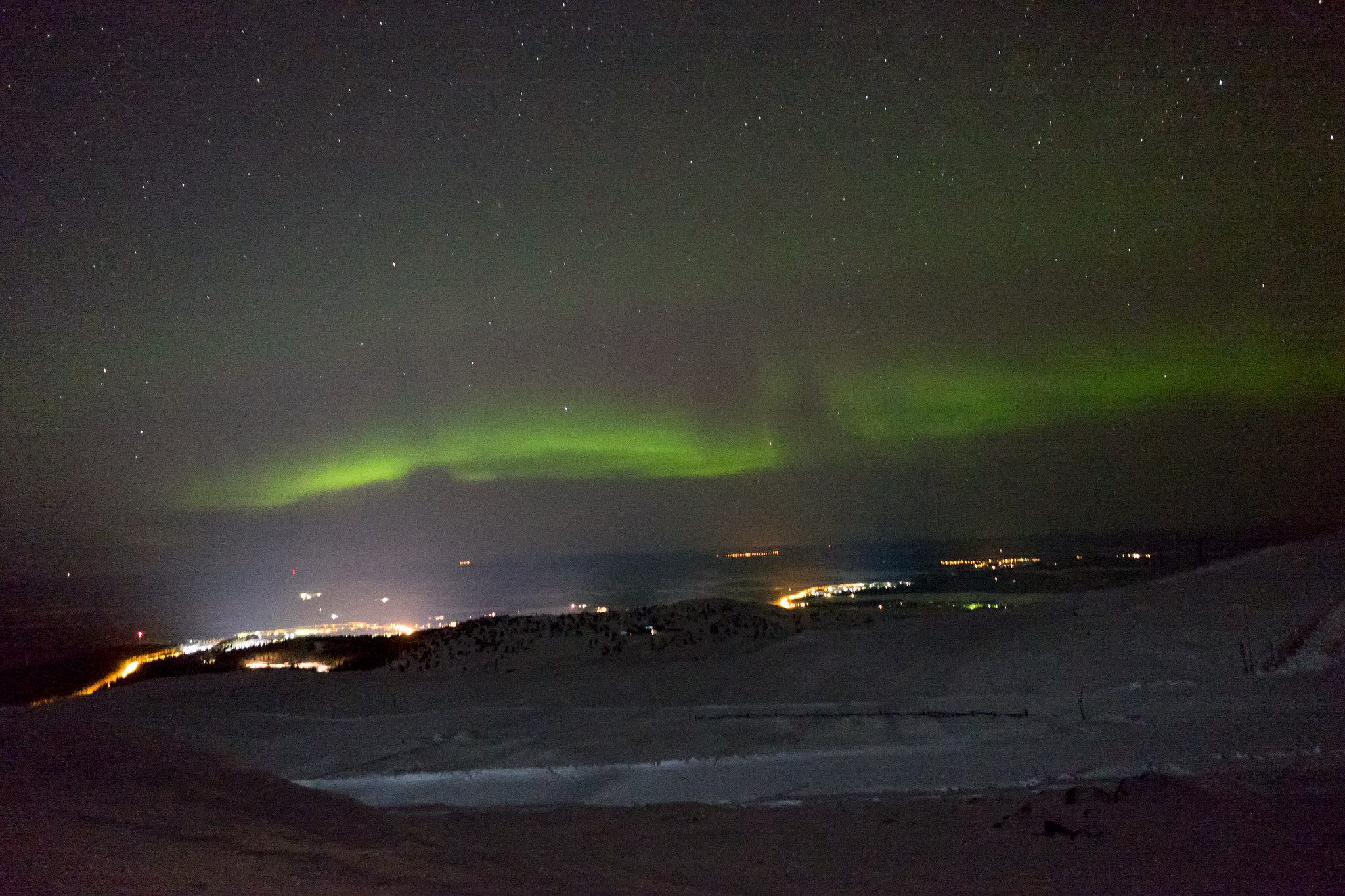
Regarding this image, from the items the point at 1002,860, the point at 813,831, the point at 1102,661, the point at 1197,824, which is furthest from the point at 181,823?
the point at 1102,661

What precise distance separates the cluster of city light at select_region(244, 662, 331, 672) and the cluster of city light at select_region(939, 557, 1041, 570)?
36.0 metres

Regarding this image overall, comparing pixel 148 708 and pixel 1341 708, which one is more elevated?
pixel 148 708

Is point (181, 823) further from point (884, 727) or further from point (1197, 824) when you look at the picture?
point (884, 727)

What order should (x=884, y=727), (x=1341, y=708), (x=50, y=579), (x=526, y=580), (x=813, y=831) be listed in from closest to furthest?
(x=813, y=831), (x=1341, y=708), (x=884, y=727), (x=526, y=580), (x=50, y=579)

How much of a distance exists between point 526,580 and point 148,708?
6193 centimetres

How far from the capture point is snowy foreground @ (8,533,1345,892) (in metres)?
5.93

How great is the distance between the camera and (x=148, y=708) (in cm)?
1666

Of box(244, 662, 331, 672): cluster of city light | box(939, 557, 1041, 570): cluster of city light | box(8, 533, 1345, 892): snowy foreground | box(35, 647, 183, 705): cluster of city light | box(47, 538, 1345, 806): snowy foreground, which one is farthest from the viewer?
box(939, 557, 1041, 570): cluster of city light

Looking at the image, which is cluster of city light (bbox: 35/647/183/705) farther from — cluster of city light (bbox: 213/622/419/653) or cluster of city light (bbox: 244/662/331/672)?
cluster of city light (bbox: 244/662/331/672)

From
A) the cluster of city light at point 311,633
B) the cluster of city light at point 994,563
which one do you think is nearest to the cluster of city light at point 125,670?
the cluster of city light at point 311,633

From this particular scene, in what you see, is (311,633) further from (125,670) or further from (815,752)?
(815,752)

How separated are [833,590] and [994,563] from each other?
17.4 metres

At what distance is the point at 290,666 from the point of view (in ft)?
77.5

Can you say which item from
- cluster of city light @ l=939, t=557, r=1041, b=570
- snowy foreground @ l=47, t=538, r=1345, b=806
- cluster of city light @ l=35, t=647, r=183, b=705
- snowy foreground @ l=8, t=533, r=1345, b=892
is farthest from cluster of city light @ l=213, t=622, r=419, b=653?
cluster of city light @ l=939, t=557, r=1041, b=570
